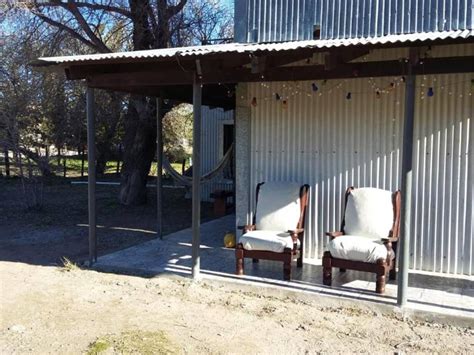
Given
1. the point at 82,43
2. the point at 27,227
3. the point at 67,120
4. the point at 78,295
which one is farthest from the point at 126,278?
the point at 67,120

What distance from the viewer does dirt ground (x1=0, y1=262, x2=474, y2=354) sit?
3.58 meters

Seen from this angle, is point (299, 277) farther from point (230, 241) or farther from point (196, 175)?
point (230, 241)

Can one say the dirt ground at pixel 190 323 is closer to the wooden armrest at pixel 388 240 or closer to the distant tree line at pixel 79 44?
the wooden armrest at pixel 388 240

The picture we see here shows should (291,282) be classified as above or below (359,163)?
below

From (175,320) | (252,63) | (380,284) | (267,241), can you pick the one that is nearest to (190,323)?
(175,320)

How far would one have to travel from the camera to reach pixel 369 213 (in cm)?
511

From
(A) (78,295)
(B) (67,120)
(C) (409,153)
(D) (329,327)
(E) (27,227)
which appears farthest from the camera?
(B) (67,120)

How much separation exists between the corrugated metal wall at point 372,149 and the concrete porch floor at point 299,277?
0.51 m

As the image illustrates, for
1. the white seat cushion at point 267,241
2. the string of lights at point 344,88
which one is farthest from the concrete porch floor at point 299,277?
the string of lights at point 344,88

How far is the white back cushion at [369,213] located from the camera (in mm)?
5025

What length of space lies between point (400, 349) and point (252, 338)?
3.50 feet

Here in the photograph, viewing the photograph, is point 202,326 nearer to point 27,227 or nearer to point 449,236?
point 449,236

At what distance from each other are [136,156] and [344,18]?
643 centimetres

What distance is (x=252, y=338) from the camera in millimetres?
3740
